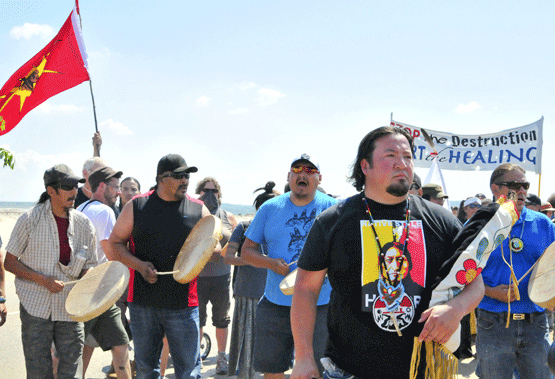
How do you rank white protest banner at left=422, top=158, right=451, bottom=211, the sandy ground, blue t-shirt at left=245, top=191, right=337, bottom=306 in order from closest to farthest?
blue t-shirt at left=245, top=191, right=337, bottom=306 < the sandy ground < white protest banner at left=422, top=158, right=451, bottom=211

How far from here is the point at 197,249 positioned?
151 inches

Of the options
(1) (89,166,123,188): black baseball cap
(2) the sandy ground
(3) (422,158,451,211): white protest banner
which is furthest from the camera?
(3) (422,158,451,211): white protest banner

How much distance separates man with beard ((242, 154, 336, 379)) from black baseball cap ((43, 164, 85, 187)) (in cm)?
157

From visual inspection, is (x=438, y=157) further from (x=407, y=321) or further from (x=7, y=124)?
(x=407, y=321)

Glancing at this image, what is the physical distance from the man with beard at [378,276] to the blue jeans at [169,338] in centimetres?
179

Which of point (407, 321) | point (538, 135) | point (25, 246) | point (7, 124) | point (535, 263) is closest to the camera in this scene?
point (407, 321)

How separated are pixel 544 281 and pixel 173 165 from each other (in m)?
2.95

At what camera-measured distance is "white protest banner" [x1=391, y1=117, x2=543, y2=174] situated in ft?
35.1

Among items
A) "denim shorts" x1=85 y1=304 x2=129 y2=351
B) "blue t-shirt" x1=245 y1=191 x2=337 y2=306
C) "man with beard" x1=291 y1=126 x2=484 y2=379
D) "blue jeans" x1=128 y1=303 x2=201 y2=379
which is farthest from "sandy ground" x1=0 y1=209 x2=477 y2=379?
"man with beard" x1=291 y1=126 x2=484 y2=379

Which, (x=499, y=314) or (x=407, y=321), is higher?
(x=407, y=321)

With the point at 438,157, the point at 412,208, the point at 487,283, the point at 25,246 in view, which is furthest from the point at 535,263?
the point at 438,157

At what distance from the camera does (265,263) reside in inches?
159

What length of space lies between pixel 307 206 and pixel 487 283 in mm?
1568

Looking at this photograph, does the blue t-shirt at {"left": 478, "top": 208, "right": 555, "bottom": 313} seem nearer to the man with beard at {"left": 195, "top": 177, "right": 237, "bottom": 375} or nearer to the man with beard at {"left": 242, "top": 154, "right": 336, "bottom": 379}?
the man with beard at {"left": 242, "top": 154, "right": 336, "bottom": 379}
